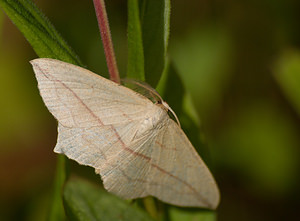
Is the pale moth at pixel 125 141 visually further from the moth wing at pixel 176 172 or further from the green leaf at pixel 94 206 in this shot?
the green leaf at pixel 94 206

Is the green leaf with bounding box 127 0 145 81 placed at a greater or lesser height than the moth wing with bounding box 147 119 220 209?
greater

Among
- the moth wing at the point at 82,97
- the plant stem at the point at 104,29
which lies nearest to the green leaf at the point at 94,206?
the moth wing at the point at 82,97

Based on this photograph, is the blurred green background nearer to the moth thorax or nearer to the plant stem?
the moth thorax

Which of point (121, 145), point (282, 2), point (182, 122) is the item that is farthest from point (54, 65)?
point (282, 2)

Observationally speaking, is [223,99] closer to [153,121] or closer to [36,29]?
[153,121]

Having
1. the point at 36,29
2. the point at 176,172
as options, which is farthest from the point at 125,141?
the point at 36,29

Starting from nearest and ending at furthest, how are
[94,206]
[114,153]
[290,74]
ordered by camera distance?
[94,206], [114,153], [290,74]

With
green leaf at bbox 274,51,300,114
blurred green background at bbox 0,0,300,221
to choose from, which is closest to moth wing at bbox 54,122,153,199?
green leaf at bbox 274,51,300,114
